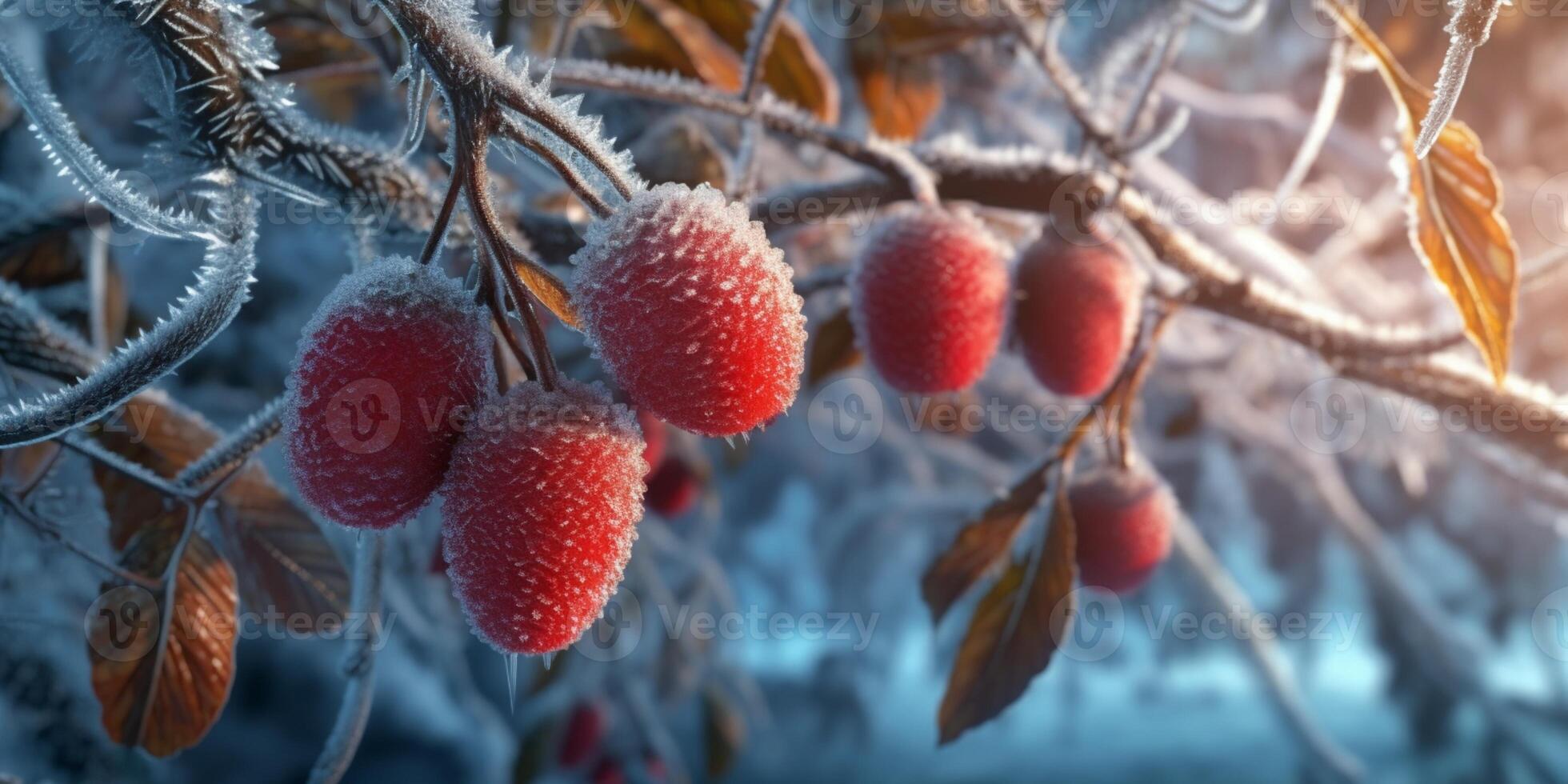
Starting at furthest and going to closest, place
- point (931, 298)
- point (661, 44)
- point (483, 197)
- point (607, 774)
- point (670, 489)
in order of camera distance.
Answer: point (607, 774) < point (670, 489) < point (661, 44) < point (931, 298) < point (483, 197)

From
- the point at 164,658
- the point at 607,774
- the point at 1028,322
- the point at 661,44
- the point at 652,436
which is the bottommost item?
the point at 607,774

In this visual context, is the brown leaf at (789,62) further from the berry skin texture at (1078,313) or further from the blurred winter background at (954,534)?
the berry skin texture at (1078,313)

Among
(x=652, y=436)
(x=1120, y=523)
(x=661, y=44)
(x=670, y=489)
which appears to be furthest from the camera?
(x=670, y=489)

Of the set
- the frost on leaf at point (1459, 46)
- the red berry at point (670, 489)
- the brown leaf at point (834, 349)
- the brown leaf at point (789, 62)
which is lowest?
the red berry at point (670, 489)

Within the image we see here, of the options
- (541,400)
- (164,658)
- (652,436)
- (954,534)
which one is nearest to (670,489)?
(652,436)

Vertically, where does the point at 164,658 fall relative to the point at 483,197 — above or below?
below

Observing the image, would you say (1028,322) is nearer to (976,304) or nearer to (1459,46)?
(976,304)

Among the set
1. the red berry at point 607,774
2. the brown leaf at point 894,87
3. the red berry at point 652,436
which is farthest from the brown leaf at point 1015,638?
the red berry at point 607,774

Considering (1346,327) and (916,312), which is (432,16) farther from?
(1346,327)
